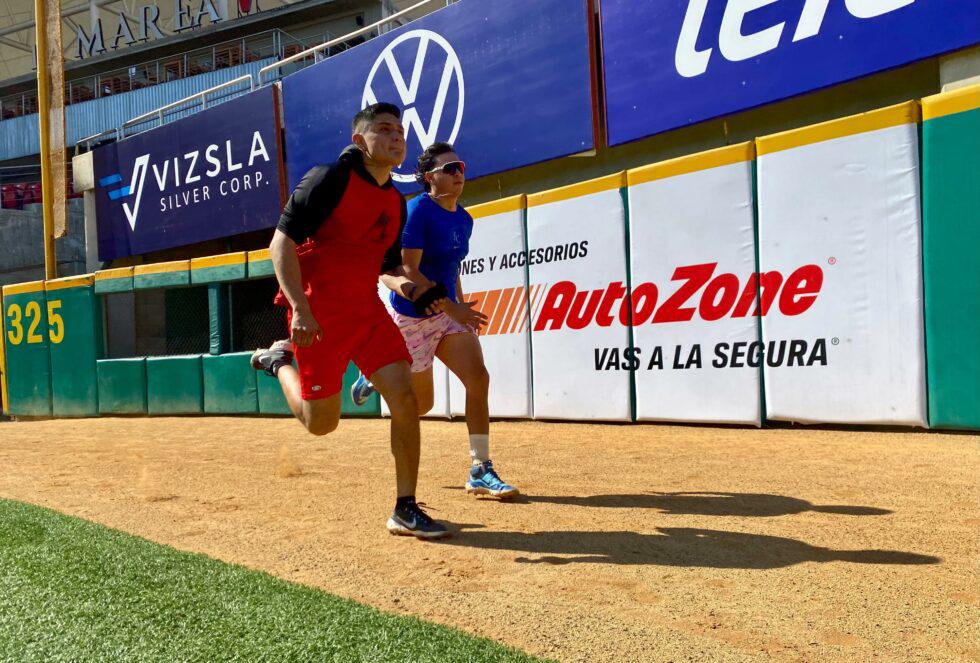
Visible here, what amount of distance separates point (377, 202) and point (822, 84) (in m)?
5.42

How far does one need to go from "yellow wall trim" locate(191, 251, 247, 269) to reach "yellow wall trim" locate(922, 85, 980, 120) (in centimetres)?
893

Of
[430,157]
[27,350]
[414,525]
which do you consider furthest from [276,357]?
[27,350]

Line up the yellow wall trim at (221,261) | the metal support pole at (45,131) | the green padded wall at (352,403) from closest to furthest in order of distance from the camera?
the green padded wall at (352,403) → the yellow wall trim at (221,261) → the metal support pole at (45,131)

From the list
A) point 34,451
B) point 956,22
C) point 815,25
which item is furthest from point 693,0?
point 34,451

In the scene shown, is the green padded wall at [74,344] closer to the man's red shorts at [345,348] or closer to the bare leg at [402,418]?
the man's red shorts at [345,348]

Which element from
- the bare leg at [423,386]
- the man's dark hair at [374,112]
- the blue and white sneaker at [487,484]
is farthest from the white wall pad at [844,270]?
the man's dark hair at [374,112]

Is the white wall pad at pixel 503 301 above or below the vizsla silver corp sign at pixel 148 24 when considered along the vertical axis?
below

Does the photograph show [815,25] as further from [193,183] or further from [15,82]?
[15,82]

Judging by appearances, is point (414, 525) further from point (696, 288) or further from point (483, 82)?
point (483, 82)

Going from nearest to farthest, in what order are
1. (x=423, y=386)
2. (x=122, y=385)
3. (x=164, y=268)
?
(x=423, y=386)
(x=164, y=268)
(x=122, y=385)

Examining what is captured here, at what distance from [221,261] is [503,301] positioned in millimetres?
5123

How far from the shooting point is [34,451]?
7371 mm

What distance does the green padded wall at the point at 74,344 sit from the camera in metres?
12.7

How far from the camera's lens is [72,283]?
12.9 meters
